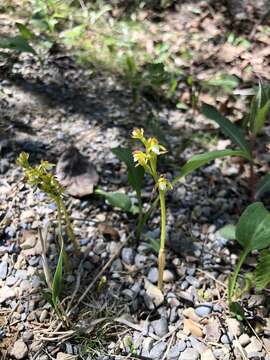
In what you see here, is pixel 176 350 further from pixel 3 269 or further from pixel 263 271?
pixel 3 269

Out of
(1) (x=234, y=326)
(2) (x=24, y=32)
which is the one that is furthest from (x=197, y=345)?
(2) (x=24, y=32)

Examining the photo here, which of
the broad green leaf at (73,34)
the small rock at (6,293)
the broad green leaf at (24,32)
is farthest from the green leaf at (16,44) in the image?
the small rock at (6,293)

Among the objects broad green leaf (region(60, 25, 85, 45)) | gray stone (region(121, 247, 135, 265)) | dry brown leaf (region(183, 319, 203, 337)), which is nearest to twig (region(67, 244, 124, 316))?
gray stone (region(121, 247, 135, 265))

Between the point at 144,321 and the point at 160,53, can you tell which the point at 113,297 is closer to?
the point at 144,321

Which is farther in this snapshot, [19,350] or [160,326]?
[160,326]

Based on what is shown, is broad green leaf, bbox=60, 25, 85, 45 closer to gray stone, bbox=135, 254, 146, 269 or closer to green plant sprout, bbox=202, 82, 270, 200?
green plant sprout, bbox=202, 82, 270, 200

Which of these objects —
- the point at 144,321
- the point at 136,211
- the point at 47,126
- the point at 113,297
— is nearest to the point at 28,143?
the point at 47,126
